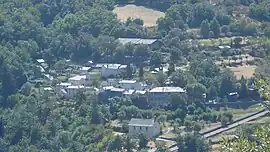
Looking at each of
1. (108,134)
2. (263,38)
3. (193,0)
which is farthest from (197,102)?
(193,0)

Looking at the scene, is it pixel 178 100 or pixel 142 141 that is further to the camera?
pixel 178 100

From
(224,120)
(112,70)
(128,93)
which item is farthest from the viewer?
(112,70)

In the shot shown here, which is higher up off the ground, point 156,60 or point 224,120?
point 156,60

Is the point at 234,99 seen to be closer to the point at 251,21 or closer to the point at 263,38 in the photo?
the point at 263,38

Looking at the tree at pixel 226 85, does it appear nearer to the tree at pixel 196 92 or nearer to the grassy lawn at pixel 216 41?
the tree at pixel 196 92

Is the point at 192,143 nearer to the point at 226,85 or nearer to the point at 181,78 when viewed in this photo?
the point at 226,85

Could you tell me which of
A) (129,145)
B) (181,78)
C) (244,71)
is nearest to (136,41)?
(244,71)
